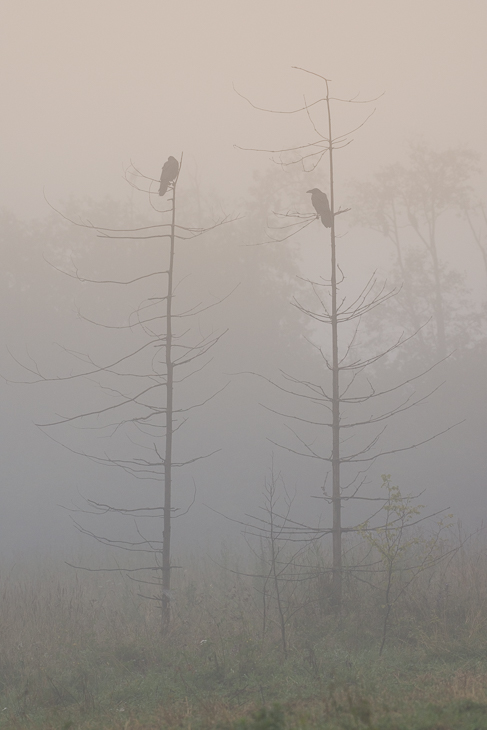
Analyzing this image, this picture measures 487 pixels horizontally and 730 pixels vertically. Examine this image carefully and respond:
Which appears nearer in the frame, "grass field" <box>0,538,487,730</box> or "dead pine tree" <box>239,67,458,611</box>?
"grass field" <box>0,538,487,730</box>

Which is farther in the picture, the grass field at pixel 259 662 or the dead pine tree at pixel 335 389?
the dead pine tree at pixel 335 389

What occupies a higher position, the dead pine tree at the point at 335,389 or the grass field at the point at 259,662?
the dead pine tree at the point at 335,389

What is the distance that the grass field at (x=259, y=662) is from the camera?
4199 mm

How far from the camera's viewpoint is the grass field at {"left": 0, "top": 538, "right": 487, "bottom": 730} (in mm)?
4199

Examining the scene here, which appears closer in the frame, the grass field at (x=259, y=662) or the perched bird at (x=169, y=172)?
the grass field at (x=259, y=662)

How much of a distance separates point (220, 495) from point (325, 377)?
7.91 meters

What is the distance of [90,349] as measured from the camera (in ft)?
92.8

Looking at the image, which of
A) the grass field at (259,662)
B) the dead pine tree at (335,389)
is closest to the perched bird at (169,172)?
the dead pine tree at (335,389)

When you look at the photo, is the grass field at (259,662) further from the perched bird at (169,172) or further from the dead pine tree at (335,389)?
the perched bird at (169,172)

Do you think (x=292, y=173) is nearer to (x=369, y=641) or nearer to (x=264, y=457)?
(x=264, y=457)

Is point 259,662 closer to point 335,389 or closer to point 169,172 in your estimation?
point 335,389

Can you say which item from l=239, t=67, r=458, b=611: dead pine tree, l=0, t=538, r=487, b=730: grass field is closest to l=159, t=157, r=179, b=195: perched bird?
l=239, t=67, r=458, b=611: dead pine tree

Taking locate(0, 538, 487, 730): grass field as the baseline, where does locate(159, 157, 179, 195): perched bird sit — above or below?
above

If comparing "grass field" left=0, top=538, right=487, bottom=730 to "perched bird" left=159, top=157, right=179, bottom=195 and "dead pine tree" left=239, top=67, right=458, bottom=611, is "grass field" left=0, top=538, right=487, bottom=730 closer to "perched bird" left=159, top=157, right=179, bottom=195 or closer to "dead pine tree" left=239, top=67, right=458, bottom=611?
"dead pine tree" left=239, top=67, right=458, bottom=611
